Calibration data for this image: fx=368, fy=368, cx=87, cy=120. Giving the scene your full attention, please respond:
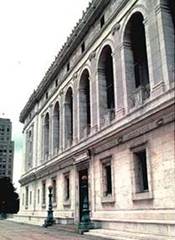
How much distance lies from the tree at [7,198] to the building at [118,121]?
4301 centimetres

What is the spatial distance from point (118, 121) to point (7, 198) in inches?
2495

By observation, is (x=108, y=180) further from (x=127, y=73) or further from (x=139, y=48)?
(x=139, y=48)

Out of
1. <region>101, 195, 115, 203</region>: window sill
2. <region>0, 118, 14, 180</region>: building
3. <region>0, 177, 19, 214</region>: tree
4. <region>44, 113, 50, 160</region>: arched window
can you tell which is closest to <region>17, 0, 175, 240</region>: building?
<region>101, 195, 115, 203</region>: window sill

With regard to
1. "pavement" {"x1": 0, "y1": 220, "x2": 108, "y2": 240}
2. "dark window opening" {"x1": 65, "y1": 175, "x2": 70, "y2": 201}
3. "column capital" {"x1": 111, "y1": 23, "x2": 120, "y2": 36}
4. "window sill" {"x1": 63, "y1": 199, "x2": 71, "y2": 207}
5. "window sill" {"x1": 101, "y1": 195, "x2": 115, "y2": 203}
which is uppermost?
"column capital" {"x1": 111, "y1": 23, "x2": 120, "y2": 36}

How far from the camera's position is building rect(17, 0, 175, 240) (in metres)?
16.0

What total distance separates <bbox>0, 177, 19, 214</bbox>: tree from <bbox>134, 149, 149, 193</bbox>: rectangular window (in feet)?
200

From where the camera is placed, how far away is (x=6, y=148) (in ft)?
410

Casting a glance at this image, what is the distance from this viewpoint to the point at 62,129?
31719 mm

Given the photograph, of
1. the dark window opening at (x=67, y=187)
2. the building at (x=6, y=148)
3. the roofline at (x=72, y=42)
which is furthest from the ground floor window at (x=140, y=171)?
the building at (x=6, y=148)

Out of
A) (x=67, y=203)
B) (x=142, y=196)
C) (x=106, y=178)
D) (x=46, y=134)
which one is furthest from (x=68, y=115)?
(x=142, y=196)

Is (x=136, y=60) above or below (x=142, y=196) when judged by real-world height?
above

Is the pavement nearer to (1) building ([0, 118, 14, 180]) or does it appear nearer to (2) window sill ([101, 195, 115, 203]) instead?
(2) window sill ([101, 195, 115, 203])

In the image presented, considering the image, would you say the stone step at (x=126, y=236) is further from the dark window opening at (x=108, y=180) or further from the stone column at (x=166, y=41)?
the stone column at (x=166, y=41)

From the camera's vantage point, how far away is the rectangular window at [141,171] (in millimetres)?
17812
